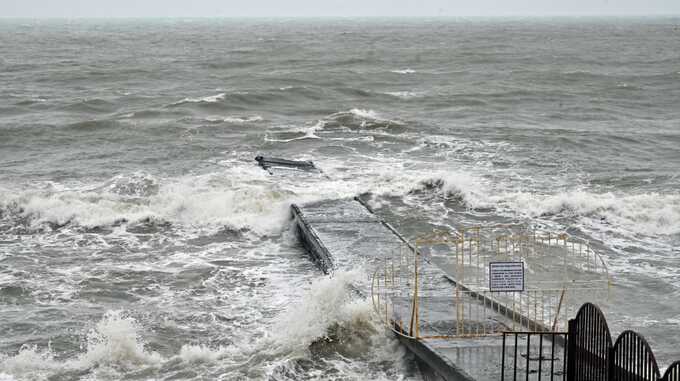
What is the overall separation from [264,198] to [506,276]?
37.2 ft

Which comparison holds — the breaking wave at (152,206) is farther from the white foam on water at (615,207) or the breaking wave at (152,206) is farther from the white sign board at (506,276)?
the white sign board at (506,276)

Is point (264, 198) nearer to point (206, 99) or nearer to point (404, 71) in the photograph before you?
point (206, 99)

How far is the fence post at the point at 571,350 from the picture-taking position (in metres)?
9.09

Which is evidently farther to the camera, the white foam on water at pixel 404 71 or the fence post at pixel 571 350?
the white foam on water at pixel 404 71

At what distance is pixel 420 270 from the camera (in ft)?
46.8

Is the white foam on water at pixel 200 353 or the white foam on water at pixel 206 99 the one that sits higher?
the white foam on water at pixel 200 353

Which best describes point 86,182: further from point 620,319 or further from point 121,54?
point 121,54

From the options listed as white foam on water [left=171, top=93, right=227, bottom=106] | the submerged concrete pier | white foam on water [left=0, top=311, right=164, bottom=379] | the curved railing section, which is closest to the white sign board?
the curved railing section

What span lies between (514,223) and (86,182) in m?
10.9

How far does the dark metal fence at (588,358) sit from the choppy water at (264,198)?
1.66 metres

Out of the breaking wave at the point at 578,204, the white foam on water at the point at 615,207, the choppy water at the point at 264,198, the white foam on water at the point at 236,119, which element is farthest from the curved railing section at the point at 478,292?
the white foam on water at the point at 236,119

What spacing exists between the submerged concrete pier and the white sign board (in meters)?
1.11

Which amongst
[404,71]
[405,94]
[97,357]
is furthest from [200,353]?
[404,71]

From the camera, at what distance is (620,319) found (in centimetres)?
1312
